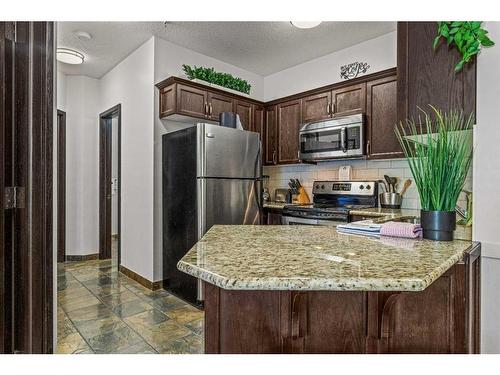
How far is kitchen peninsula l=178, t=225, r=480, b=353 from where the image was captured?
0.90m

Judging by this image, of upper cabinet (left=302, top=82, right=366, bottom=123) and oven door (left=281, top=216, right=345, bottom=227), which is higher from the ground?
upper cabinet (left=302, top=82, right=366, bottom=123)

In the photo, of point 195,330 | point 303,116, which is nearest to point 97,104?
point 303,116

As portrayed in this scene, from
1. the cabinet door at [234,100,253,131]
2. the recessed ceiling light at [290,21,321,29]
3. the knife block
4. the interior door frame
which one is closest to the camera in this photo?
the recessed ceiling light at [290,21,321,29]

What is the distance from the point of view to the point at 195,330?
236 centimetres

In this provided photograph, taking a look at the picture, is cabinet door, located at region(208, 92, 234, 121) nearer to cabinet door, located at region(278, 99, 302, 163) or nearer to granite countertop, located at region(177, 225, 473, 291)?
cabinet door, located at region(278, 99, 302, 163)

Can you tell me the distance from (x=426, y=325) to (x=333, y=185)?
2504 mm

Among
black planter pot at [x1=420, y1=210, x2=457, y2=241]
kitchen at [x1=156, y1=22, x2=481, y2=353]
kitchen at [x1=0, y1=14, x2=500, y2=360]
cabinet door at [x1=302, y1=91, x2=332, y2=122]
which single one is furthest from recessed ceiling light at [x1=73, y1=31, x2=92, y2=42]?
black planter pot at [x1=420, y1=210, x2=457, y2=241]

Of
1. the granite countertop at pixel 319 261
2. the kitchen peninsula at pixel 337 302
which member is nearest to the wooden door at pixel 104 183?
the granite countertop at pixel 319 261

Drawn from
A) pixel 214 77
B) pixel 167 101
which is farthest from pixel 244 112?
pixel 167 101

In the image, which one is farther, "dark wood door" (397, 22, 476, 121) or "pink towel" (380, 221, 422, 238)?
"dark wood door" (397, 22, 476, 121)

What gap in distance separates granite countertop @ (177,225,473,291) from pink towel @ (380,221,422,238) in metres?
0.05

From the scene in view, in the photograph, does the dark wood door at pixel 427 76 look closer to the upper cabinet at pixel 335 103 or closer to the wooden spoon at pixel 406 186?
the upper cabinet at pixel 335 103

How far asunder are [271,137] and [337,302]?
10.3 feet

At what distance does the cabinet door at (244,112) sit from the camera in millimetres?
3717
